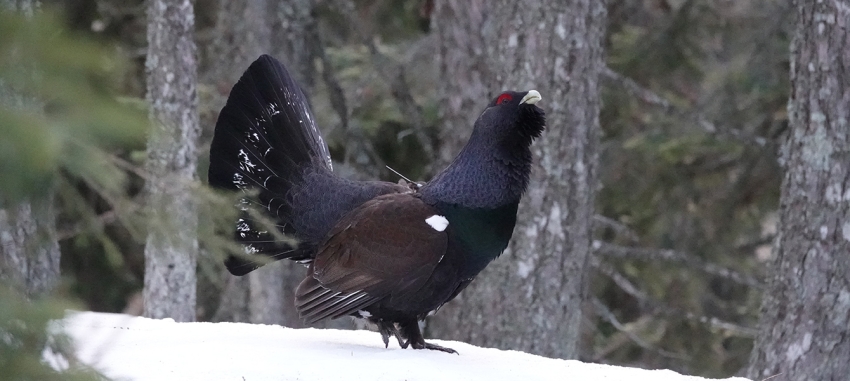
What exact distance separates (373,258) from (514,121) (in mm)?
1068

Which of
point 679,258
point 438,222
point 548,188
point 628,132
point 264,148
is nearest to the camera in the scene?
point 438,222

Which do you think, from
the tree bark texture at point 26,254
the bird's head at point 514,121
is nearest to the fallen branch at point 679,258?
the bird's head at point 514,121

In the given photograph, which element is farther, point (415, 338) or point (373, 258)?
point (415, 338)

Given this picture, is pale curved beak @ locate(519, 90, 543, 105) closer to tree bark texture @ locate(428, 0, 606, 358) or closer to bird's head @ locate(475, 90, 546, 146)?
bird's head @ locate(475, 90, 546, 146)

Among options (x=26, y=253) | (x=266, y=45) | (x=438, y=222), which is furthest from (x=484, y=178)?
(x=266, y=45)

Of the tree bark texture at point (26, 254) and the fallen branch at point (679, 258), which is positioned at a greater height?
the fallen branch at point (679, 258)

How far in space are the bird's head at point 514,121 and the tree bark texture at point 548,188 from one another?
1.73 meters

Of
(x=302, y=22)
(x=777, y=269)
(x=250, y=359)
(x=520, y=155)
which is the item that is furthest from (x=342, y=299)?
(x=302, y=22)

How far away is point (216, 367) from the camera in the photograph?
4789mm

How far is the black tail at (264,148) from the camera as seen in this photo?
20.0 ft

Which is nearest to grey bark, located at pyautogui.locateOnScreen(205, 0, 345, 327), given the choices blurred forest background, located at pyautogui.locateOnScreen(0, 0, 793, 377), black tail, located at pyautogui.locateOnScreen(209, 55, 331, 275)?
blurred forest background, located at pyautogui.locateOnScreen(0, 0, 793, 377)

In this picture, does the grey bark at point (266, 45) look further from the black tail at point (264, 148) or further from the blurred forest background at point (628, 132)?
the black tail at point (264, 148)

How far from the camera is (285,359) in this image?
4973mm

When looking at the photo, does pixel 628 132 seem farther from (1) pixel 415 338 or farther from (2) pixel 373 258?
(2) pixel 373 258
